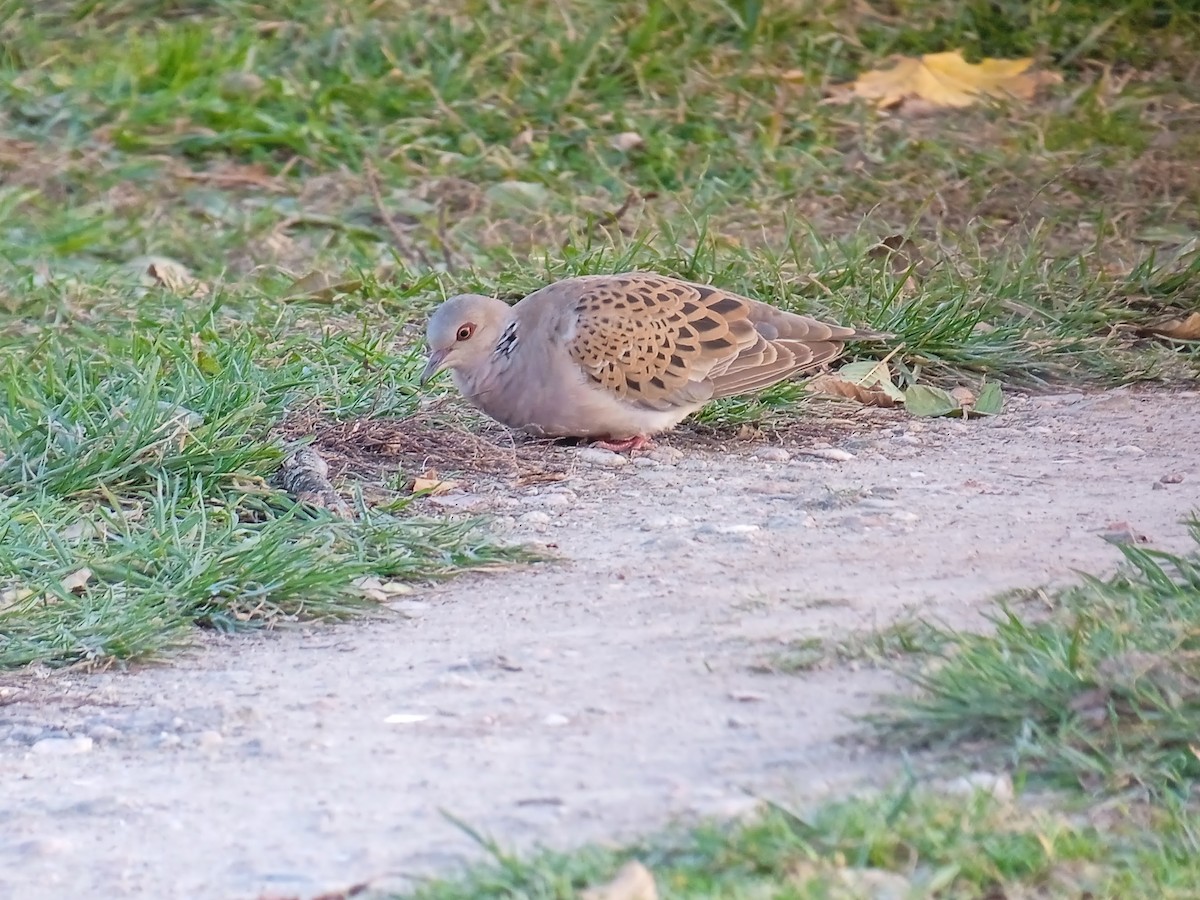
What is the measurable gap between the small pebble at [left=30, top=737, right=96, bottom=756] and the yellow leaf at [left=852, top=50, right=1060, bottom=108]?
5965mm

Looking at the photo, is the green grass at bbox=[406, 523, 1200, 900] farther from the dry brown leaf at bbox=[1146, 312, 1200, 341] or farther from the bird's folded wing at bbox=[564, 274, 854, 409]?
the dry brown leaf at bbox=[1146, 312, 1200, 341]

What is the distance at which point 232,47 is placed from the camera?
30.0 ft

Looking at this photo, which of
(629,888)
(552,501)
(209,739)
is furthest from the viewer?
(552,501)

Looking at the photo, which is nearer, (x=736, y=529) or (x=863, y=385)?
(x=736, y=529)

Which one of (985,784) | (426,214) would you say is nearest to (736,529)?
(985,784)

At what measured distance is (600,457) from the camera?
5.67 metres

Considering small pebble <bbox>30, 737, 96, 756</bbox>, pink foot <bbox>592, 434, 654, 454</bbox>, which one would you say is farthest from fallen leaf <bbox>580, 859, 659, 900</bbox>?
pink foot <bbox>592, 434, 654, 454</bbox>

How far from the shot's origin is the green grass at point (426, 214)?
509 centimetres

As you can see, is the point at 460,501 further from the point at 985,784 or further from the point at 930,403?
the point at 985,784

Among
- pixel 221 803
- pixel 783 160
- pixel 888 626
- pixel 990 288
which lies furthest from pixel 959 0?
pixel 221 803

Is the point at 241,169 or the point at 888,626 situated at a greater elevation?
the point at 888,626

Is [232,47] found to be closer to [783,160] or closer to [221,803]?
[783,160]

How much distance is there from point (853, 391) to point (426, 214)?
2.56 metres

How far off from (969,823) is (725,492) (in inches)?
98.9
